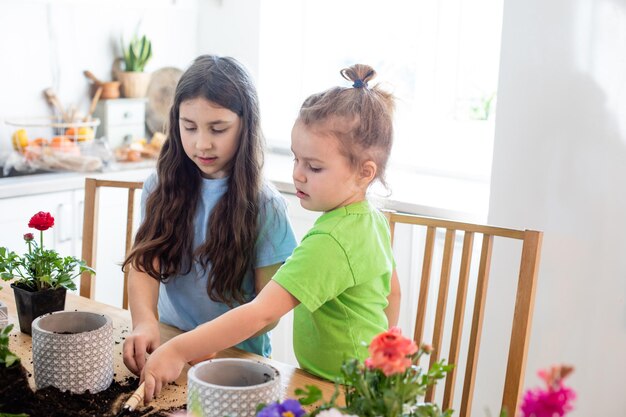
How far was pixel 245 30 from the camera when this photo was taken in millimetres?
3271

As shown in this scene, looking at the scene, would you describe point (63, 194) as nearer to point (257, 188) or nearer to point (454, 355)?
point (257, 188)

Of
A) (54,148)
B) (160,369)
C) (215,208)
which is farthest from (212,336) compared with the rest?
(54,148)

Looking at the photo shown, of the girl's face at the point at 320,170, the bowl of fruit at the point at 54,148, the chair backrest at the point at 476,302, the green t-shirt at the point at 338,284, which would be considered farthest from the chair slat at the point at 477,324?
the bowl of fruit at the point at 54,148

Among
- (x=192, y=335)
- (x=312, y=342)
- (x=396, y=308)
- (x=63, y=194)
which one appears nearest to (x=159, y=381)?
(x=192, y=335)

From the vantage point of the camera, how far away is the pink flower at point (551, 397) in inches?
22.0

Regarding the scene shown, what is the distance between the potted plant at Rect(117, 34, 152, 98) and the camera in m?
3.18

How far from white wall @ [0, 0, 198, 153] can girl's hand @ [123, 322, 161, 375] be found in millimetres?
1892

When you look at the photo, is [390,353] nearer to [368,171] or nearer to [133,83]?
[368,171]

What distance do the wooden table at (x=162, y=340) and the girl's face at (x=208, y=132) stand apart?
0.32 meters

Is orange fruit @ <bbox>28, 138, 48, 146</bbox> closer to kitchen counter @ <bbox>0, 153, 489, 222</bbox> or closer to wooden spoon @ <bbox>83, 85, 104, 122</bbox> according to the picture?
kitchen counter @ <bbox>0, 153, 489, 222</bbox>

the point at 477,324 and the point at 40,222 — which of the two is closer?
the point at 40,222

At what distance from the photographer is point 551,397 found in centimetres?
56

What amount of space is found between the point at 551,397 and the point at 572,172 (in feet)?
5.11

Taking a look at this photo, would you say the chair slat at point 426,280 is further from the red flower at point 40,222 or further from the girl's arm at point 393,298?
the red flower at point 40,222
